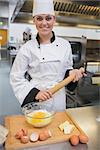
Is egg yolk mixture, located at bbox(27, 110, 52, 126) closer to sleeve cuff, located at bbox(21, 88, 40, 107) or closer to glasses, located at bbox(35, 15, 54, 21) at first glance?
sleeve cuff, located at bbox(21, 88, 40, 107)

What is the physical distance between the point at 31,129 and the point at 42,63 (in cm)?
33

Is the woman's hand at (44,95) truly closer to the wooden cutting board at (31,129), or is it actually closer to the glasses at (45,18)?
the wooden cutting board at (31,129)

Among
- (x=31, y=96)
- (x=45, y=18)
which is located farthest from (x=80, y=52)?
(x=31, y=96)

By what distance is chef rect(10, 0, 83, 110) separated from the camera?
2.88 feet

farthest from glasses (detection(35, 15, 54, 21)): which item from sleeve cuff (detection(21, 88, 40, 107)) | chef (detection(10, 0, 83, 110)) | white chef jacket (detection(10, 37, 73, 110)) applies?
sleeve cuff (detection(21, 88, 40, 107))

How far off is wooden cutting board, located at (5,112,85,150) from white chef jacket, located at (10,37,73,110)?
0.14 m

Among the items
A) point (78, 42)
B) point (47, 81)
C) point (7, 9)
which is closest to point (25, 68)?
point (47, 81)

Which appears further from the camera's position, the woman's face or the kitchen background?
the kitchen background

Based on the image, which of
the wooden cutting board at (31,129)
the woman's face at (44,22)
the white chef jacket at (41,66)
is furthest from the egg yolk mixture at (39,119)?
the woman's face at (44,22)

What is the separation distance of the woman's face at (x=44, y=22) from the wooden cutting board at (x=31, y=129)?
39 centimetres

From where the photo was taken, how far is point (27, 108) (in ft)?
2.78

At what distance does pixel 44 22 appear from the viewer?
0.88 m

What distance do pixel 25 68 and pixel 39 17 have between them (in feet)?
0.83

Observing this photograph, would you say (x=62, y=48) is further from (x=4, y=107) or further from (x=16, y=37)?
(x=16, y=37)
